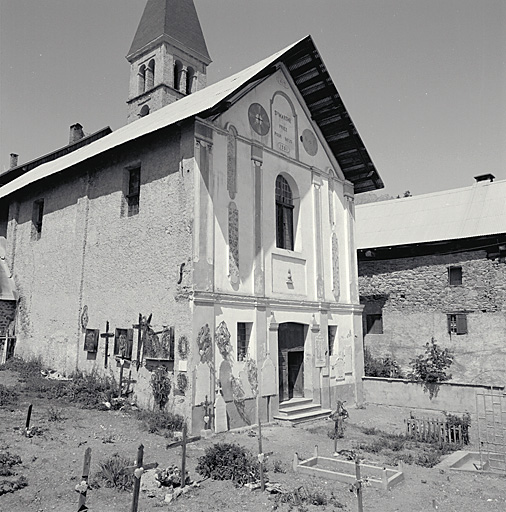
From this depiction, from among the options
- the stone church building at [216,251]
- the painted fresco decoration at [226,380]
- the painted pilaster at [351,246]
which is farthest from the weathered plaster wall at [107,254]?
the painted pilaster at [351,246]

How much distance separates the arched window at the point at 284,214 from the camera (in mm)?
16750

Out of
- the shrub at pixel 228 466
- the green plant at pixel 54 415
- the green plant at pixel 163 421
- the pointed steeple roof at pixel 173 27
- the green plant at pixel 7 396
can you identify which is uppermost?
the pointed steeple roof at pixel 173 27

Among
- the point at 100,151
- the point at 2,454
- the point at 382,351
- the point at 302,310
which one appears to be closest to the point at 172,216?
the point at 100,151

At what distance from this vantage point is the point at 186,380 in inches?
495

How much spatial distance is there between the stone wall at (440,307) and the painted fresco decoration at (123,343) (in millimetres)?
12754

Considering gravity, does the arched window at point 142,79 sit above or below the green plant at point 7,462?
above

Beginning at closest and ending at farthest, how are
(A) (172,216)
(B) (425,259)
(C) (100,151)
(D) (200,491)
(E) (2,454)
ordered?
(D) (200,491)
(E) (2,454)
(A) (172,216)
(C) (100,151)
(B) (425,259)

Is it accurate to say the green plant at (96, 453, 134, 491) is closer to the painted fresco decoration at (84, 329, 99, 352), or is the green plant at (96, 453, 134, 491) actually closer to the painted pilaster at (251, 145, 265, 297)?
the painted pilaster at (251, 145, 265, 297)

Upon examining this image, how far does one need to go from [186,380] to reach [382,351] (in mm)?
13071

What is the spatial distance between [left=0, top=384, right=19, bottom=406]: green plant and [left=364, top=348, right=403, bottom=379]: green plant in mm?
13190

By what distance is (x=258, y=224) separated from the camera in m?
15.2

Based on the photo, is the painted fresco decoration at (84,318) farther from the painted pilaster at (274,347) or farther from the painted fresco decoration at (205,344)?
the painted pilaster at (274,347)

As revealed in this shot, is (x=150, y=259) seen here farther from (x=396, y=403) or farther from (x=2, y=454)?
(x=396, y=403)

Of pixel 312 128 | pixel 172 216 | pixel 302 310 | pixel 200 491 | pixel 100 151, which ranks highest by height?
pixel 312 128
